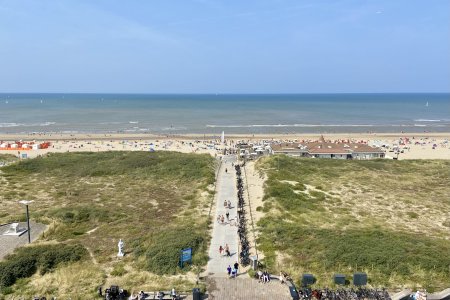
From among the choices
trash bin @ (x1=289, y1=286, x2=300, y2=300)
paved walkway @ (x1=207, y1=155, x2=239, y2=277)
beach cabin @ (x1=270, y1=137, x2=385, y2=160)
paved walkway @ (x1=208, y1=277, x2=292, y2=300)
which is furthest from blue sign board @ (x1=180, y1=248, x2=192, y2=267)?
beach cabin @ (x1=270, y1=137, x2=385, y2=160)

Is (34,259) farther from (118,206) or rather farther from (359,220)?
(359,220)

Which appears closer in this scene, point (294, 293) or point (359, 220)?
point (294, 293)

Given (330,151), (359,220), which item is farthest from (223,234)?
(330,151)

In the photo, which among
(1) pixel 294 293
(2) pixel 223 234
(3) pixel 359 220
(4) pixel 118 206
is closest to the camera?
(1) pixel 294 293

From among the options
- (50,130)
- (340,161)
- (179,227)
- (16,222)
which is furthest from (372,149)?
(50,130)

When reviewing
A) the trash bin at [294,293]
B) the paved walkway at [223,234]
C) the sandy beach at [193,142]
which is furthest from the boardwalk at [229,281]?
the sandy beach at [193,142]

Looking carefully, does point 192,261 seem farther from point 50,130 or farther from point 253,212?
point 50,130
